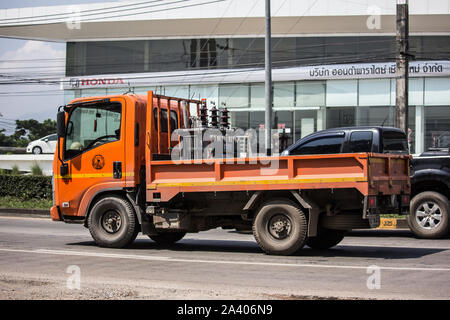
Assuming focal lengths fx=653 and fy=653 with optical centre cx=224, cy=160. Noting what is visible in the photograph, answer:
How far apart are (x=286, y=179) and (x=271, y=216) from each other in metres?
0.70

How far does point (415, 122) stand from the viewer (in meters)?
37.3

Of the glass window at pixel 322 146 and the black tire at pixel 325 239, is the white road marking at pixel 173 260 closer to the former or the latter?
the black tire at pixel 325 239

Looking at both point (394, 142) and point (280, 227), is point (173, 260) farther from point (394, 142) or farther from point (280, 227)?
point (394, 142)

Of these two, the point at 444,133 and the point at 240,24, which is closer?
the point at 444,133

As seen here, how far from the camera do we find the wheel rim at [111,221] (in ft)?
40.5

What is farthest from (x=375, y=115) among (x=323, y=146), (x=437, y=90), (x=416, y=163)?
(x=323, y=146)

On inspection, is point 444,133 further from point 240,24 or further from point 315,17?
point 240,24

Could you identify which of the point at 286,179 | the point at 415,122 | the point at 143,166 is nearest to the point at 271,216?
the point at 286,179

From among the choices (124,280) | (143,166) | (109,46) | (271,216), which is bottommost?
(124,280)

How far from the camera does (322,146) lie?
45.4 ft

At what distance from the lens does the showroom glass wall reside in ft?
121

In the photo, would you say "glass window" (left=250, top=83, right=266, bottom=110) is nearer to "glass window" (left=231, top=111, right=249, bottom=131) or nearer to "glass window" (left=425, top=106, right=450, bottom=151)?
"glass window" (left=231, top=111, right=249, bottom=131)

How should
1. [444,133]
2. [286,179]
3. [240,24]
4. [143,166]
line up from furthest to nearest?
1. [240,24]
2. [444,133]
3. [143,166]
4. [286,179]

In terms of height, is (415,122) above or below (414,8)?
below
